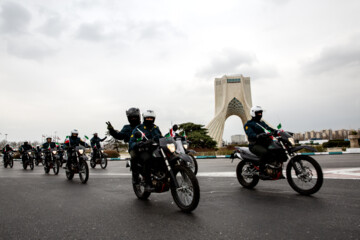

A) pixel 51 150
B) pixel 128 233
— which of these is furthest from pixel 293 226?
pixel 51 150

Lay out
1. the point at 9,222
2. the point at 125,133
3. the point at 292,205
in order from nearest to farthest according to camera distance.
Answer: the point at 9,222 → the point at 292,205 → the point at 125,133

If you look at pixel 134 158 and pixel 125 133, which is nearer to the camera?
pixel 134 158

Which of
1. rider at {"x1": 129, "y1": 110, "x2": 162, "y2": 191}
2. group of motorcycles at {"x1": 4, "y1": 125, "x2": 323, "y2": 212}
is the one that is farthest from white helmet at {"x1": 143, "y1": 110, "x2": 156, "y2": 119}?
group of motorcycles at {"x1": 4, "y1": 125, "x2": 323, "y2": 212}

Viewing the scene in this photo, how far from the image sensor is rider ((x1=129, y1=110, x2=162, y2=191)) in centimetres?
427

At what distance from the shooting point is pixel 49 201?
4.75 m

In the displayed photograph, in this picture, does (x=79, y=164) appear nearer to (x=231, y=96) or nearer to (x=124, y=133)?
(x=124, y=133)

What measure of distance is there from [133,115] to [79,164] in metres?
3.36

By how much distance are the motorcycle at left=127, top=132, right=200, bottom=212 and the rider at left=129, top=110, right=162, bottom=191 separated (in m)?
0.06

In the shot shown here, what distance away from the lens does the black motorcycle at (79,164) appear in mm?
7625

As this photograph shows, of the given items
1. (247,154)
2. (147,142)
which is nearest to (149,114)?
(147,142)

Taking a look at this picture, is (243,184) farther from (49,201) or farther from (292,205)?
(49,201)

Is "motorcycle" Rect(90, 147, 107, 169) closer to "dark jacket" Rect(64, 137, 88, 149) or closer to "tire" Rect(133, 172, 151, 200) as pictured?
"dark jacket" Rect(64, 137, 88, 149)

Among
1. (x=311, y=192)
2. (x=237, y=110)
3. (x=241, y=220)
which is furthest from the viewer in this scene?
(x=237, y=110)

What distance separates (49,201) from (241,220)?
11.2 feet
